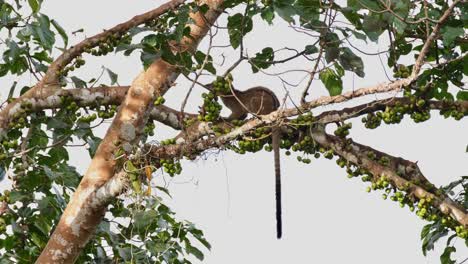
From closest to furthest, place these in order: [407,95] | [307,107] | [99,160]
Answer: [307,107], [407,95], [99,160]

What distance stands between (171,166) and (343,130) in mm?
917

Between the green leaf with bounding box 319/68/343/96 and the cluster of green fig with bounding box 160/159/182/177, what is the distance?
34.4 inches

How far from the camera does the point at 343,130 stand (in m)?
5.18

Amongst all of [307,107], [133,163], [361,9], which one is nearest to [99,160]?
[133,163]

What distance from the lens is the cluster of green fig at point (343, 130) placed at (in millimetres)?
5160

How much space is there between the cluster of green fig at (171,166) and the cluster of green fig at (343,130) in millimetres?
846

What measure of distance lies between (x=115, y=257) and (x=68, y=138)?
0.81 m

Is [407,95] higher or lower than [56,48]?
lower

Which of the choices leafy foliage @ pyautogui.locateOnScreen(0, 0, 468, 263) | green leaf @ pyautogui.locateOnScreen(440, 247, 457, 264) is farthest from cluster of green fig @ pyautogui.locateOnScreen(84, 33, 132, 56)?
green leaf @ pyautogui.locateOnScreen(440, 247, 457, 264)

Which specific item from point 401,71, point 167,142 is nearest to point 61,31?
point 167,142

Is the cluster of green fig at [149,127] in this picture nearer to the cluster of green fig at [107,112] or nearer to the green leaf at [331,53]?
the cluster of green fig at [107,112]

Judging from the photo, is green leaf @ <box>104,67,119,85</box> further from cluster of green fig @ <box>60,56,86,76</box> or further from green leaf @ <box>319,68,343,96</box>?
green leaf @ <box>319,68,343,96</box>

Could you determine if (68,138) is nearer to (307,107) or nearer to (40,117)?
(40,117)

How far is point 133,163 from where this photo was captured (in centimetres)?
520
